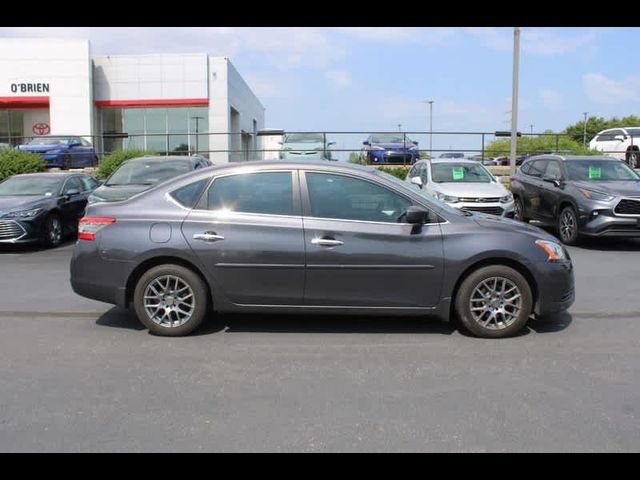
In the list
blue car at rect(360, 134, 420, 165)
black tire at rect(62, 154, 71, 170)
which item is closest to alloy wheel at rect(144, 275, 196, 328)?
blue car at rect(360, 134, 420, 165)

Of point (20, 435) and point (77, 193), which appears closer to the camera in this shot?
point (20, 435)

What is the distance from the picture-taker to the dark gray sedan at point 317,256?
570 cm

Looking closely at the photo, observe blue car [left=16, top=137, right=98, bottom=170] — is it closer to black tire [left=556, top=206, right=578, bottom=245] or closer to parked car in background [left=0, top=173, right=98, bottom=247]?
parked car in background [left=0, top=173, right=98, bottom=247]

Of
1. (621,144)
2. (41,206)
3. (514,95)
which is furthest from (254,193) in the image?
(621,144)

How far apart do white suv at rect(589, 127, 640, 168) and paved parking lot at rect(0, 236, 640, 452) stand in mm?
17871

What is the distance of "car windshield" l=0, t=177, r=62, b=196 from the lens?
12609 mm

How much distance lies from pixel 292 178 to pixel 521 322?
248 centimetres

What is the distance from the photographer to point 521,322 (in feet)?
19.0

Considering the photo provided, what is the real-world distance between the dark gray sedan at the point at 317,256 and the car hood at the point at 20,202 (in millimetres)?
6428

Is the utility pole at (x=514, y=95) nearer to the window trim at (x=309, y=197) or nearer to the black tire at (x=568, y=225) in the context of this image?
the black tire at (x=568, y=225)

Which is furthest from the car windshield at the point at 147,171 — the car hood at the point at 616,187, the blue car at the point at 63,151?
the blue car at the point at 63,151

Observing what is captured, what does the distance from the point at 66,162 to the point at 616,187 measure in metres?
18.7
